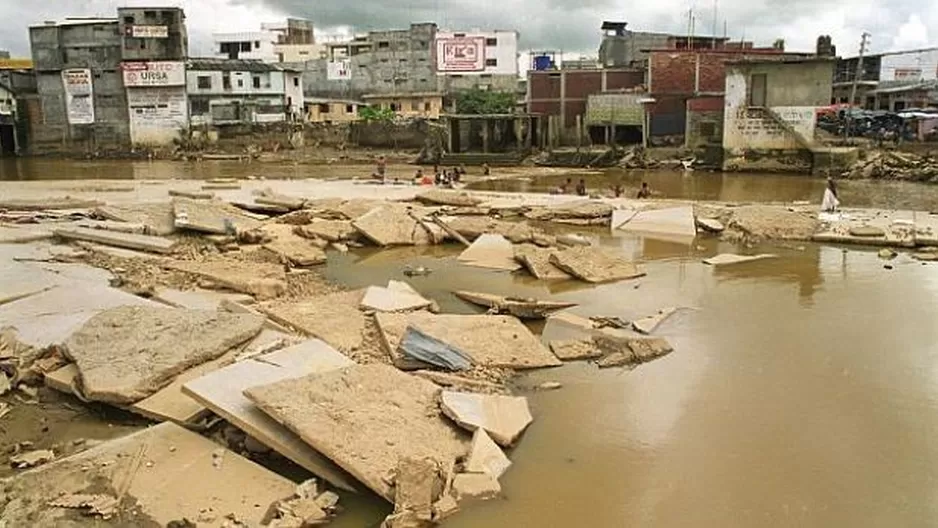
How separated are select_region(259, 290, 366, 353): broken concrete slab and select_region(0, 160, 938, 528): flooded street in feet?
5.68

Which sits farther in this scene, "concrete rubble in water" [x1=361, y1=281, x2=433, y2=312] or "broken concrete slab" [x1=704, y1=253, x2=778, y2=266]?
Answer: "broken concrete slab" [x1=704, y1=253, x2=778, y2=266]

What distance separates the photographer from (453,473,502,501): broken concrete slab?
19.5 feet

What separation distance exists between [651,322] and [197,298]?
6327mm

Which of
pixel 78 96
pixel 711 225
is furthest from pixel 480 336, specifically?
pixel 78 96

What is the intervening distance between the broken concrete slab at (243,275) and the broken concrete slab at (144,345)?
7.91 ft

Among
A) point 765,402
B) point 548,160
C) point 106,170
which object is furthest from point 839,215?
point 106,170

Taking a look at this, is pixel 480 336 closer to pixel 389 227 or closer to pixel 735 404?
pixel 735 404

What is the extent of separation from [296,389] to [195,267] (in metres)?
6.96

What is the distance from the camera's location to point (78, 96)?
168 ft

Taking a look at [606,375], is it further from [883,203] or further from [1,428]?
[883,203]

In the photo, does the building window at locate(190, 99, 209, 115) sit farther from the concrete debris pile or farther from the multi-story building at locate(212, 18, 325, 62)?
the concrete debris pile


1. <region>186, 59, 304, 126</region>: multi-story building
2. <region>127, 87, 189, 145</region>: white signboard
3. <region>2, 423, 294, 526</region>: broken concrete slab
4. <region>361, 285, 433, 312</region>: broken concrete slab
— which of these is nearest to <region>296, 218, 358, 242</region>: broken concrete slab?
<region>361, 285, 433, 312</region>: broken concrete slab

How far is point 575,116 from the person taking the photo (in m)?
44.2

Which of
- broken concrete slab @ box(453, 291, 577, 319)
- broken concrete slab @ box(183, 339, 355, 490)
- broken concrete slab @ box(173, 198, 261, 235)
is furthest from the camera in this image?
broken concrete slab @ box(173, 198, 261, 235)
